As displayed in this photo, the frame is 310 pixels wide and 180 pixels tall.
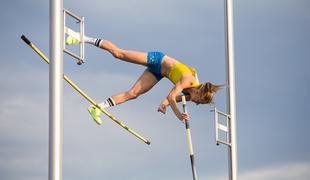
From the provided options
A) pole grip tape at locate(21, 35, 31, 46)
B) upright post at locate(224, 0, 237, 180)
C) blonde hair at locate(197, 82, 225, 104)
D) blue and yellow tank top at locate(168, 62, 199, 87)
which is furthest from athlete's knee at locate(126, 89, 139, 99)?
pole grip tape at locate(21, 35, 31, 46)

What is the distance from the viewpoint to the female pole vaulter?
875cm

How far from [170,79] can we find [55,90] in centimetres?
313

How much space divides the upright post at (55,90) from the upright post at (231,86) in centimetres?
380

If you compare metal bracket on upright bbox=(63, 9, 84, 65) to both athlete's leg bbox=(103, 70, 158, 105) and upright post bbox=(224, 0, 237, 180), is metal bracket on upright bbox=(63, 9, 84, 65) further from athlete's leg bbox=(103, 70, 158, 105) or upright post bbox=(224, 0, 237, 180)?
upright post bbox=(224, 0, 237, 180)

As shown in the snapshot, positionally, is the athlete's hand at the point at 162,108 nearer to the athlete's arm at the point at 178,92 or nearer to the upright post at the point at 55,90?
the athlete's arm at the point at 178,92

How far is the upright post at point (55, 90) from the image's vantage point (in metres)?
5.90

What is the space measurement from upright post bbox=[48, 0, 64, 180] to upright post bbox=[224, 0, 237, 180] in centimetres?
380

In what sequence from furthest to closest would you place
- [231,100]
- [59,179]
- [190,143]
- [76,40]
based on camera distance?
[231,100]
[190,143]
[76,40]
[59,179]

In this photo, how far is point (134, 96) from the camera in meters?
8.90

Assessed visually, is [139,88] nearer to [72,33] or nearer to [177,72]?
[177,72]

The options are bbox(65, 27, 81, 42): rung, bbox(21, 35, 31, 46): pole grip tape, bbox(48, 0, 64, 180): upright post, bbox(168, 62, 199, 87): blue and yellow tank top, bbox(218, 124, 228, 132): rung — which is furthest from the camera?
bbox(218, 124, 228, 132): rung

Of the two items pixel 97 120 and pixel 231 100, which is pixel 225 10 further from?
pixel 97 120

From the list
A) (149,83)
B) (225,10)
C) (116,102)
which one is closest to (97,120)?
(116,102)

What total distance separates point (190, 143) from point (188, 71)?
1.03m
